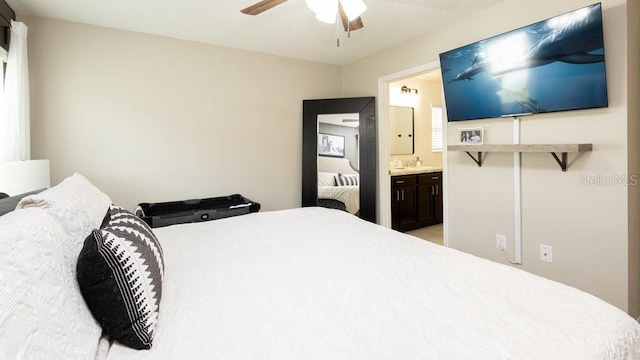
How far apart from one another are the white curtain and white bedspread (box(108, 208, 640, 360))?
1758 millimetres

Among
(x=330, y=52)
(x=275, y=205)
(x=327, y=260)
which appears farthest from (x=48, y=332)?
(x=330, y=52)

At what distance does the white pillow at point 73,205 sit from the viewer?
3.14ft

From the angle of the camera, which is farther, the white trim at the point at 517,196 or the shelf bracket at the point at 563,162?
the white trim at the point at 517,196

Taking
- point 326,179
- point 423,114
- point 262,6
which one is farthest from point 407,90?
point 262,6

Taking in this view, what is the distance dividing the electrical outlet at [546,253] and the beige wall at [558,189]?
0.11ft

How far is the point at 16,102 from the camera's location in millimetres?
2240

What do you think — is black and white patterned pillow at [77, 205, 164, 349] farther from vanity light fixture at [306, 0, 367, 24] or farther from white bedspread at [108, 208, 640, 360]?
vanity light fixture at [306, 0, 367, 24]

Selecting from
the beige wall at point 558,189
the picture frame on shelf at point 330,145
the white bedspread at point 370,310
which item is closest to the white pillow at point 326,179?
the picture frame on shelf at point 330,145

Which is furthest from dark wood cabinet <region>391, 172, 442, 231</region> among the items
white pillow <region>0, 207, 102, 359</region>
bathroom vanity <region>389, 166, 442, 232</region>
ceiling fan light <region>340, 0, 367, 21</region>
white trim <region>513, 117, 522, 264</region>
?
white pillow <region>0, 207, 102, 359</region>

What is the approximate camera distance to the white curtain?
2207 millimetres

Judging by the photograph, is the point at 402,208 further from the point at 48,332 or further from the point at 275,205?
the point at 48,332

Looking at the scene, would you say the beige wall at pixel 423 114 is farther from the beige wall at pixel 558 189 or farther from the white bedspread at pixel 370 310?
the white bedspread at pixel 370 310

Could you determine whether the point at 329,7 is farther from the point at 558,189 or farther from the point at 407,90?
the point at 407,90

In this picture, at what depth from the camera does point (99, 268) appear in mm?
797
